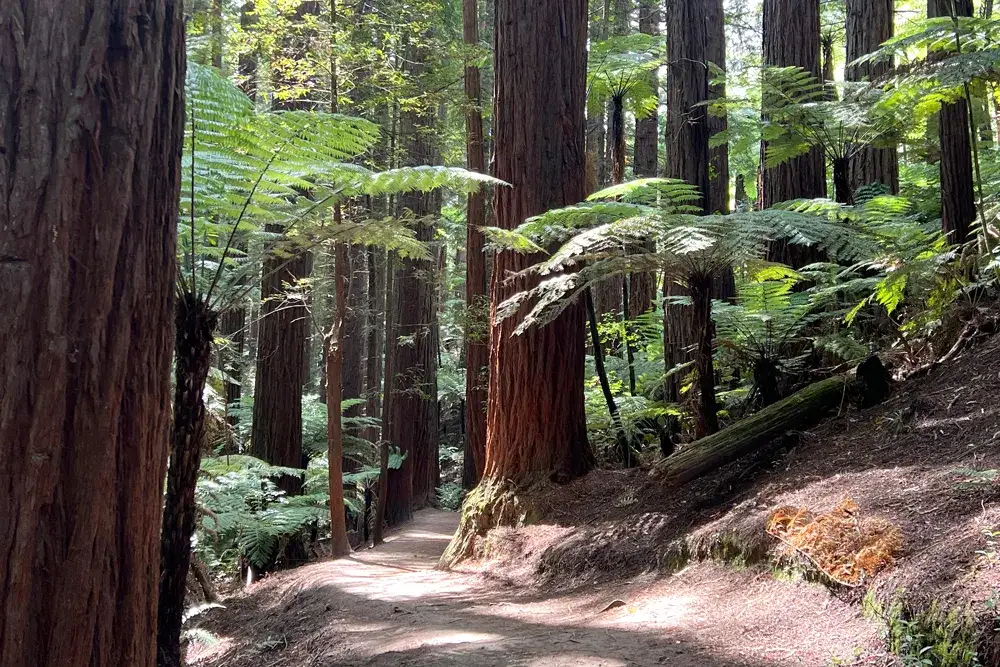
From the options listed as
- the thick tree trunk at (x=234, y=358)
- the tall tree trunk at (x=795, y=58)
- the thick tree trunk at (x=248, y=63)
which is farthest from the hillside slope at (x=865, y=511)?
the thick tree trunk at (x=248, y=63)

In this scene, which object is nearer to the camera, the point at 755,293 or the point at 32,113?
the point at 32,113

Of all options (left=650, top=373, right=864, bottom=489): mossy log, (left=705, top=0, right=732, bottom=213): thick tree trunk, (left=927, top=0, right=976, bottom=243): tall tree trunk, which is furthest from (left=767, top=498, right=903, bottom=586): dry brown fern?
(left=705, top=0, right=732, bottom=213): thick tree trunk

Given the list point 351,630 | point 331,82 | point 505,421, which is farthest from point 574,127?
point 351,630

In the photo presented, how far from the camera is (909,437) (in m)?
4.19

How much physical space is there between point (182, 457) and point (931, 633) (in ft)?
11.8

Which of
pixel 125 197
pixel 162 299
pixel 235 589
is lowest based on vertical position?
pixel 235 589

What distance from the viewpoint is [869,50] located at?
10.7m

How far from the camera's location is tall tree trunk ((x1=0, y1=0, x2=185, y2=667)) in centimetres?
212

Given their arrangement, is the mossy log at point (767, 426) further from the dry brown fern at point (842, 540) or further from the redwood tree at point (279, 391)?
the redwood tree at point (279, 391)

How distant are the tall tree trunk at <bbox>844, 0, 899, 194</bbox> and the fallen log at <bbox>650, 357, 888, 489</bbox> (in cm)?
586

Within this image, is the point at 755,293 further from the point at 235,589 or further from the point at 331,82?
the point at 235,589

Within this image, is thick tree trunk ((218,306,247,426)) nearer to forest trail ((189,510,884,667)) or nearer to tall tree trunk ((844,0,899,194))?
forest trail ((189,510,884,667))

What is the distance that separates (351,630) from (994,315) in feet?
15.5

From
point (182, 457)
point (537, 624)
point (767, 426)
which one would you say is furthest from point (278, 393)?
point (767, 426)
